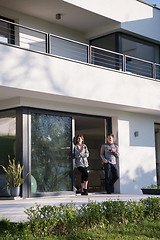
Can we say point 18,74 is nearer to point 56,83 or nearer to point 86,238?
point 56,83

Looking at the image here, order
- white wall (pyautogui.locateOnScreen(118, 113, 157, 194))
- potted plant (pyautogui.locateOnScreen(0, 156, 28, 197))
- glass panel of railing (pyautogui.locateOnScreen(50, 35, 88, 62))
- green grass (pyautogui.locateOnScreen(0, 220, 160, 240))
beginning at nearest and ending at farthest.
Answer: green grass (pyautogui.locateOnScreen(0, 220, 160, 240))
potted plant (pyautogui.locateOnScreen(0, 156, 28, 197))
glass panel of railing (pyautogui.locateOnScreen(50, 35, 88, 62))
white wall (pyautogui.locateOnScreen(118, 113, 157, 194))

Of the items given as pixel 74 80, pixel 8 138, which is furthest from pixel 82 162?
pixel 74 80

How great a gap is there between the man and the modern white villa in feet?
2.29

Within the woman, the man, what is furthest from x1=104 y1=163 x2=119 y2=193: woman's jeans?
the woman

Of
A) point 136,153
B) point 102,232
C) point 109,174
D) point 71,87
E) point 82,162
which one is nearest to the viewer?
point 102,232

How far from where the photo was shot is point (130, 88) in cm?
1301

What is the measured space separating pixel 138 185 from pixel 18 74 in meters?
6.28

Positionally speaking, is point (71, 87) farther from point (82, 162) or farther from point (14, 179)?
point (14, 179)

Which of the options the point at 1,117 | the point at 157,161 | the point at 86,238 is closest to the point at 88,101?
the point at 1,117

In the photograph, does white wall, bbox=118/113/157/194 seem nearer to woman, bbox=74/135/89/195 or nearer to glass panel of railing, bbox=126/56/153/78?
glass panel of railing, bbox=126/56/153/78

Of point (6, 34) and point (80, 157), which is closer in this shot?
point (80, 157)

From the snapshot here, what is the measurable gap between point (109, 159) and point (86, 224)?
20.6 ft

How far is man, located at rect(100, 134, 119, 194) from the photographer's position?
1265 cm

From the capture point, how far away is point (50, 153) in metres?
11.7
